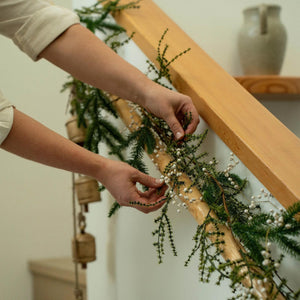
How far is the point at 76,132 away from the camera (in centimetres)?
181

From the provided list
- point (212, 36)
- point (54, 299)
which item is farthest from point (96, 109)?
point (54, 299)

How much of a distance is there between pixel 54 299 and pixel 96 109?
1.70 m

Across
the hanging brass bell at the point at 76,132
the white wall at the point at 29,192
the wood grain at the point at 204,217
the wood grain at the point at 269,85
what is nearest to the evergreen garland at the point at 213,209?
the wood grain at the point at 204,217

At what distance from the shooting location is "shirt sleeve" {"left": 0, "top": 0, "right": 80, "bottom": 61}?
1.28 metres

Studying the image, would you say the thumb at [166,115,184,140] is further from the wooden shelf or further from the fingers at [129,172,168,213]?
the wooden shelf

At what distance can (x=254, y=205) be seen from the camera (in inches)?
35.4

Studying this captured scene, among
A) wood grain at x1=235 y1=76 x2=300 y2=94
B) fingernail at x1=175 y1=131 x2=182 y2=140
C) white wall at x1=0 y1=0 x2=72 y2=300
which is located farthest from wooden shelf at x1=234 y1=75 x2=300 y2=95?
white wall at x1=0 y1=0 x2=72 y2=300

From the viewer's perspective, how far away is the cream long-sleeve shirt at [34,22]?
128 centimetres

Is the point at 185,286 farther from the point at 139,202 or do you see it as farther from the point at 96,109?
the point at 96,109

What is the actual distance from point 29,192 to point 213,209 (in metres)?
2.41

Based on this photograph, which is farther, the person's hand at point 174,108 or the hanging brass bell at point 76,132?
the hanging brass bell at point 76,132

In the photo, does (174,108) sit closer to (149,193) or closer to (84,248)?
(149,193)

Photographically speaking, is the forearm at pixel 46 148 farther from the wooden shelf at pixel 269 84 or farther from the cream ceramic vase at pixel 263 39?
the cream ceramic vase at pixel 263 39

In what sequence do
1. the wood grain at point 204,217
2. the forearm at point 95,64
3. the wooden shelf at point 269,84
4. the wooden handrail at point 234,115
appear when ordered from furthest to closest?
the wooden shelf at point 269,84
the forearm at point 95,64
the wooden handrail at point 234,115
the wood grain at point 204,217
